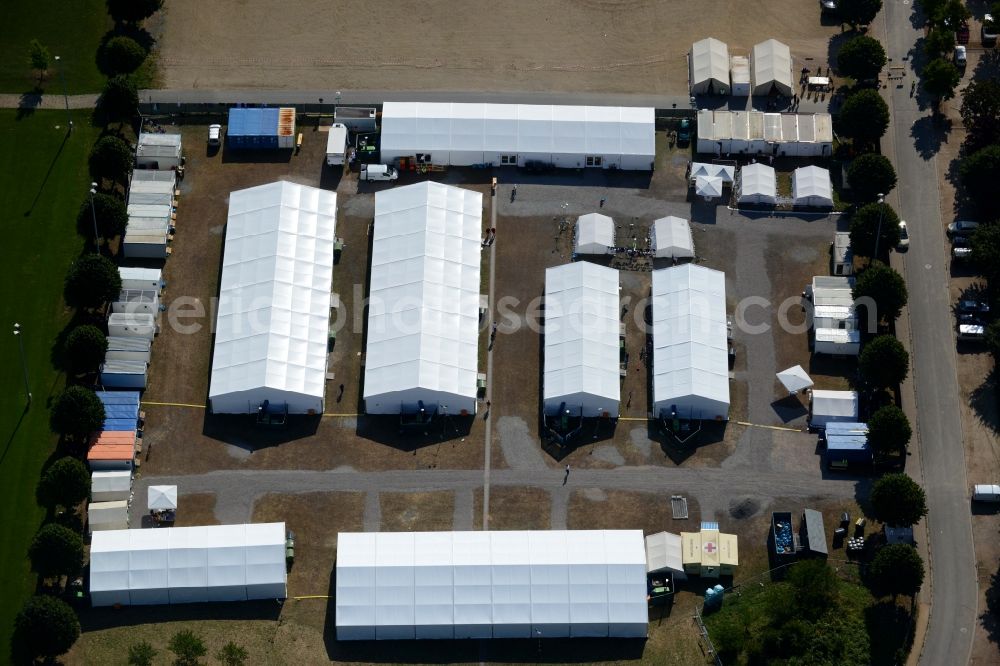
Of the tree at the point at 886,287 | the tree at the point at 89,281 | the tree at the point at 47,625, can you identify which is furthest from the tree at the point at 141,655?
the tree at the point at 886,287

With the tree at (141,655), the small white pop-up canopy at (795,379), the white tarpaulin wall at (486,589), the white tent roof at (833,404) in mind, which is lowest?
Result: the tree at (141,655)

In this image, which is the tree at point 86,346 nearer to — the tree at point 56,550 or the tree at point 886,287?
the tree at point 56,550

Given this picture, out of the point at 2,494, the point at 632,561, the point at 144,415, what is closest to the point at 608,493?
the point at 632,561

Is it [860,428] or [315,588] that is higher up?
[860,428]

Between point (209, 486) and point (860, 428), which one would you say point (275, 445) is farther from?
point (860, 428)

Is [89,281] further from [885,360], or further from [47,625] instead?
[885,360]
